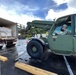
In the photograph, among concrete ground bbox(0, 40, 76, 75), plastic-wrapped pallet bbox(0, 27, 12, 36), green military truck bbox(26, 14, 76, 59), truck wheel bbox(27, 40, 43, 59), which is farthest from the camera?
plastic-wrapped pallet bbox(0, 27, 12, 36)

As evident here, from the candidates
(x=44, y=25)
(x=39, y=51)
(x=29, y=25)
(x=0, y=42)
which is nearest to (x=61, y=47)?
(x=39, y=51)

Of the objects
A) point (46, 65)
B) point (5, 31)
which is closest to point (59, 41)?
point (46, 65)

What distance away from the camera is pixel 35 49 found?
6699 mm

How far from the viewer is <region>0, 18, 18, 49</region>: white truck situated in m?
11.3

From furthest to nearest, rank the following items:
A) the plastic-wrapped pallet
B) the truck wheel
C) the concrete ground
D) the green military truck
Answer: the plastic-wrapped pallet < the truck wheel < the green military truck < the concrete ground

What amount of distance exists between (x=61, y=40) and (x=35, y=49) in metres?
1.51

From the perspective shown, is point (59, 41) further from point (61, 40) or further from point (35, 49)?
point (35, 49)

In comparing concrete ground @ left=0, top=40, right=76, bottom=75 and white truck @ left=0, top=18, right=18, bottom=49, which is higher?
white truck @ left=0, top=18, right=18, bottom=49

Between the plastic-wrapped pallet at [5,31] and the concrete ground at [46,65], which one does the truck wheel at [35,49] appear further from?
the plastic-wrapped pallet at [5,31]

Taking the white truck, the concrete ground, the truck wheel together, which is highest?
the white truck

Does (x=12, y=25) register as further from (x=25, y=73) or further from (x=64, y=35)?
(x=25, y=73)

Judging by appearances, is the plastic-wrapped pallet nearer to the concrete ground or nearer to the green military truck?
the concrete ground

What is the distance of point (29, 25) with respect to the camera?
7855 millimetres

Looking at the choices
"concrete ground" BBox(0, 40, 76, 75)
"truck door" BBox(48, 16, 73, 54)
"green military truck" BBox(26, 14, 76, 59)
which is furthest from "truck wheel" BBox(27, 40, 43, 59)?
"truck door" BBox(48, 16, 73, 54)
